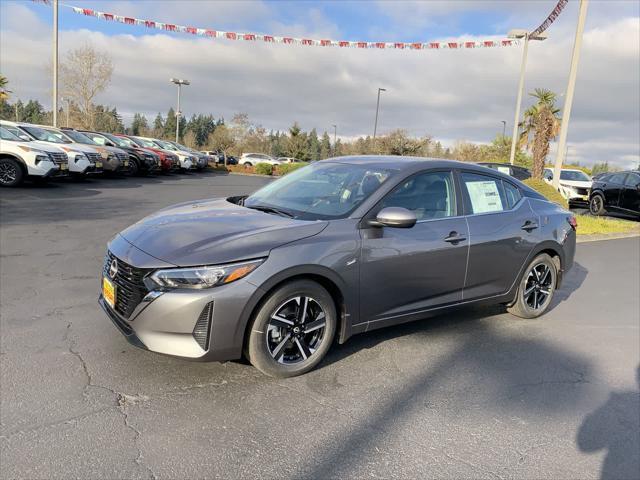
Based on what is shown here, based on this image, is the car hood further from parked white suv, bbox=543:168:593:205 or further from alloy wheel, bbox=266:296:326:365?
parked white suv, bbox=543:168:593:205

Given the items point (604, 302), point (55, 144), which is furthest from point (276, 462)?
point (55, 144)

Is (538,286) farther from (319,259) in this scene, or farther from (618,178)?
(618,178)

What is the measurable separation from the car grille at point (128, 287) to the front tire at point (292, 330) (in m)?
0.78

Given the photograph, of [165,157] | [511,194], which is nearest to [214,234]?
[511,194]

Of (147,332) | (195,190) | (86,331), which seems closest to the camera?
(147,332)

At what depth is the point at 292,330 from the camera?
3484 mm

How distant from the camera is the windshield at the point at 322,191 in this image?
3.98 metres

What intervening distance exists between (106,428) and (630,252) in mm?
10480

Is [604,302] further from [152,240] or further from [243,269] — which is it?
[152,240]

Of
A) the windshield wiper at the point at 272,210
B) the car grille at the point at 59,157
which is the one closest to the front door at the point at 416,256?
the windshield wiper at the point at 272,210

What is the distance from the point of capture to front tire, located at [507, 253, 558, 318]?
5129 mm

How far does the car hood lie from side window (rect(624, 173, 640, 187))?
1475cm

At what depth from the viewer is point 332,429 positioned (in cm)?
297

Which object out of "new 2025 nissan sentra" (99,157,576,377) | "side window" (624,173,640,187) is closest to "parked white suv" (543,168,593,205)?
"side window" (624,173,640,187)
